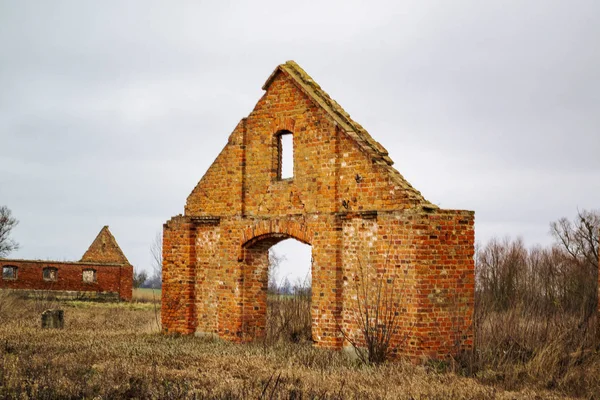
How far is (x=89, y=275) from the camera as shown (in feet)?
114

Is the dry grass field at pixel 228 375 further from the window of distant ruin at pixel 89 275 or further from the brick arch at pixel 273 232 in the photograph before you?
the window of distant ruin at pixel 89 275

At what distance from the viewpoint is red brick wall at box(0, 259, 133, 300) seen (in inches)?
1298

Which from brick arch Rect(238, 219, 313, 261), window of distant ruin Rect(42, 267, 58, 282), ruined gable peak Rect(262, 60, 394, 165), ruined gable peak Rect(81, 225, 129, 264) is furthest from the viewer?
ruined gable peak Rect(81, 225, 129, 264)

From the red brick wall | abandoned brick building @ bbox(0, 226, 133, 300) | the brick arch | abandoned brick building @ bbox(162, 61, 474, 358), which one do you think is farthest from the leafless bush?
the red brick wall

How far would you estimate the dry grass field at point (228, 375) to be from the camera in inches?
309

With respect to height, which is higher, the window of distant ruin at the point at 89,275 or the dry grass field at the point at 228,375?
the window of distant ruin at the point at 89,275

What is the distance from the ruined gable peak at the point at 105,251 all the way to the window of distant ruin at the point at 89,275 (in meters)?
2.81

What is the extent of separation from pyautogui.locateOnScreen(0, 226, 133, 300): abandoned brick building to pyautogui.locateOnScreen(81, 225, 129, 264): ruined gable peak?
68 centimetres

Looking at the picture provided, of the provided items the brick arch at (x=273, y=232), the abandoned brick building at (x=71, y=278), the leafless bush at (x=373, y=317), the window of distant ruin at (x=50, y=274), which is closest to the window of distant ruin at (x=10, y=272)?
the abandoned brick building at (x=71, y=278)

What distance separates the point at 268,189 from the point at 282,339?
303cm

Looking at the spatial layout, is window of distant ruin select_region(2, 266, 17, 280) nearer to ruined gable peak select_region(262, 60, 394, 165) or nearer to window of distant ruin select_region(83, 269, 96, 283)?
window of distant ruin select_region(83, 269, 96, 283)

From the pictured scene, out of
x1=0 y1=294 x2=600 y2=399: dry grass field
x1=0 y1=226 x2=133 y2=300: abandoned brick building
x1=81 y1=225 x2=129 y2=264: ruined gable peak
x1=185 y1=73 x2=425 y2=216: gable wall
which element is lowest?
x1=0 y1=294 x2=600 y2=399: dry grass field

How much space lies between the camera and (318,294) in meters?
11.9

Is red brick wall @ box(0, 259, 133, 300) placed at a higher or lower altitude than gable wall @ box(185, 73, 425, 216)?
lower
